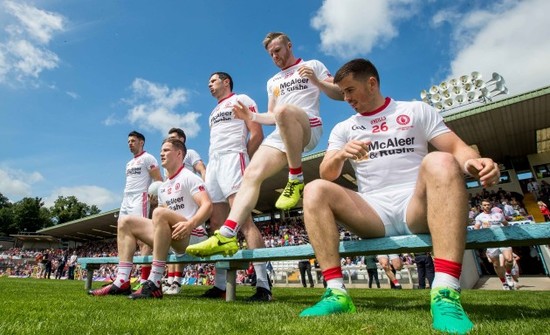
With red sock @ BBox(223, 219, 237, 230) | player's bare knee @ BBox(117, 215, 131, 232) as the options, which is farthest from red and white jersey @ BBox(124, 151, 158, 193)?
red sock @ BBox(223, 219, 237, 230)

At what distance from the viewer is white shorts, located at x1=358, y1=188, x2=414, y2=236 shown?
2.39m

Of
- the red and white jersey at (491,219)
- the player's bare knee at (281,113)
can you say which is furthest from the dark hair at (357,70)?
the red and white jersey at (491,219)

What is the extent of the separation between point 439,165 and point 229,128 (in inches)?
119

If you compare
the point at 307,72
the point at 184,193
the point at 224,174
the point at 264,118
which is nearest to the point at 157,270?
the point at 184,193

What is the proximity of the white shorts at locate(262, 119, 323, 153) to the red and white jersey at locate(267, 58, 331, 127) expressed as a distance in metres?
0.07

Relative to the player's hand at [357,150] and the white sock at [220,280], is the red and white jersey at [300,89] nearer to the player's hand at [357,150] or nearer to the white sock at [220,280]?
the player's hand at [357,150]

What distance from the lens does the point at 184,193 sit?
4.45 m

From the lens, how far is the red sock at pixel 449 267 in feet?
6.05

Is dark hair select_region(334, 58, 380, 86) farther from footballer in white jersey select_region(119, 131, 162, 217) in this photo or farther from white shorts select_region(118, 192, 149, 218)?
white shorts select_region(118, 192, 149, 218)

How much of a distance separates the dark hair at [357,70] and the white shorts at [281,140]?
3.39 ft

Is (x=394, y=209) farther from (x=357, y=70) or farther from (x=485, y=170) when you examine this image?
(x=357, y=70)

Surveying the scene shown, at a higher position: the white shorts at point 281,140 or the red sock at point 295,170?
the white shorts at point 281,140

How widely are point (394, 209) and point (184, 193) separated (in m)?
2.79

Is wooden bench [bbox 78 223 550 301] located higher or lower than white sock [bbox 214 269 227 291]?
higher
